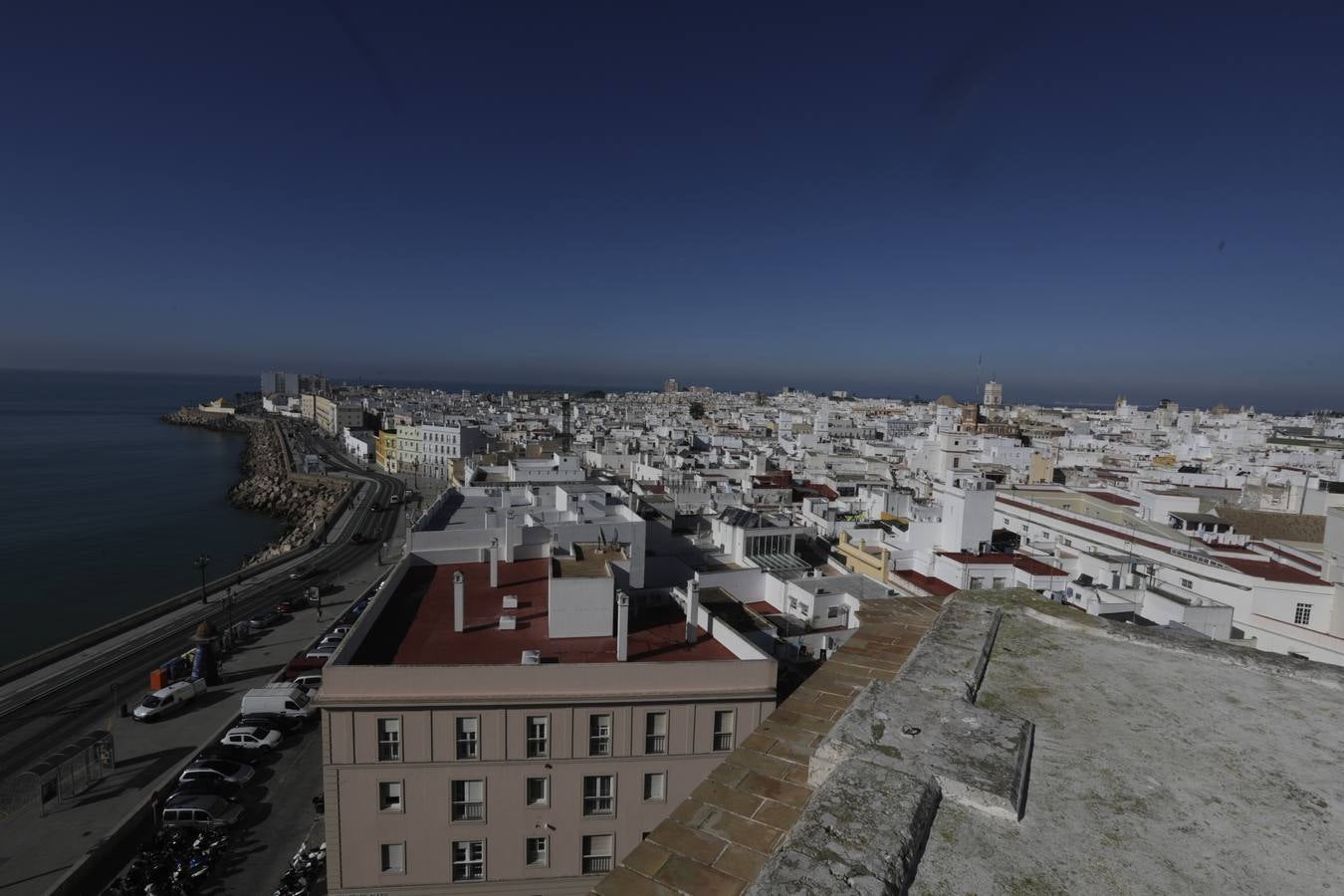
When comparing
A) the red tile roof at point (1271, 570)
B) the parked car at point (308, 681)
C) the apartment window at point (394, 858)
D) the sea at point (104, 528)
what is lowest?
the sea at point (104, 528)

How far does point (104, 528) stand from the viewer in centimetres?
4362

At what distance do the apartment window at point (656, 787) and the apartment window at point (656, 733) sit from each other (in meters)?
0.45

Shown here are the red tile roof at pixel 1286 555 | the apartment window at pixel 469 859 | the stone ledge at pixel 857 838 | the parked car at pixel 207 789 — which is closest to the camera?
the stone ledge at pixel 857 838

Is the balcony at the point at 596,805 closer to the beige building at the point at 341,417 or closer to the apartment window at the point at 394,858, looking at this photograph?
the apartment window at the point at 394,858

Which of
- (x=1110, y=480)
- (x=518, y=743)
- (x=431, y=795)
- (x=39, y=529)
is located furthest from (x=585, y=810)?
(x=39, y=529)

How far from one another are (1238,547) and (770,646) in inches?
735

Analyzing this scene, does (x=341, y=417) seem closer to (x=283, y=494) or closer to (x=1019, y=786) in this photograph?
(x=283, y=494)

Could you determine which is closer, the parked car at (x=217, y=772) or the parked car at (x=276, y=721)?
the parked car at (x=217, y=772)

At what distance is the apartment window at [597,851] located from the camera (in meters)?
10.8

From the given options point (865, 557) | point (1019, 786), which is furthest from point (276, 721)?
point (1019, 786)

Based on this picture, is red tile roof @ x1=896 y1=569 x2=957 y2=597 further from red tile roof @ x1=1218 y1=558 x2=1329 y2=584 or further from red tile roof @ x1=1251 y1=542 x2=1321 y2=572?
red tile roof @ x1=1251 y1=542 x2=1321 y2=572

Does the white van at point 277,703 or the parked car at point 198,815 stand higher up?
the white van at point 277,703

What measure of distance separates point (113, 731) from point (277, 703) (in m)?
3.88

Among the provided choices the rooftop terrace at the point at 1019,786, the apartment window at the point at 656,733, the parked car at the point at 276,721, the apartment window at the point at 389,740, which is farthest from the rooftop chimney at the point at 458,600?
the rooftop terrace at the point at 1019,786
